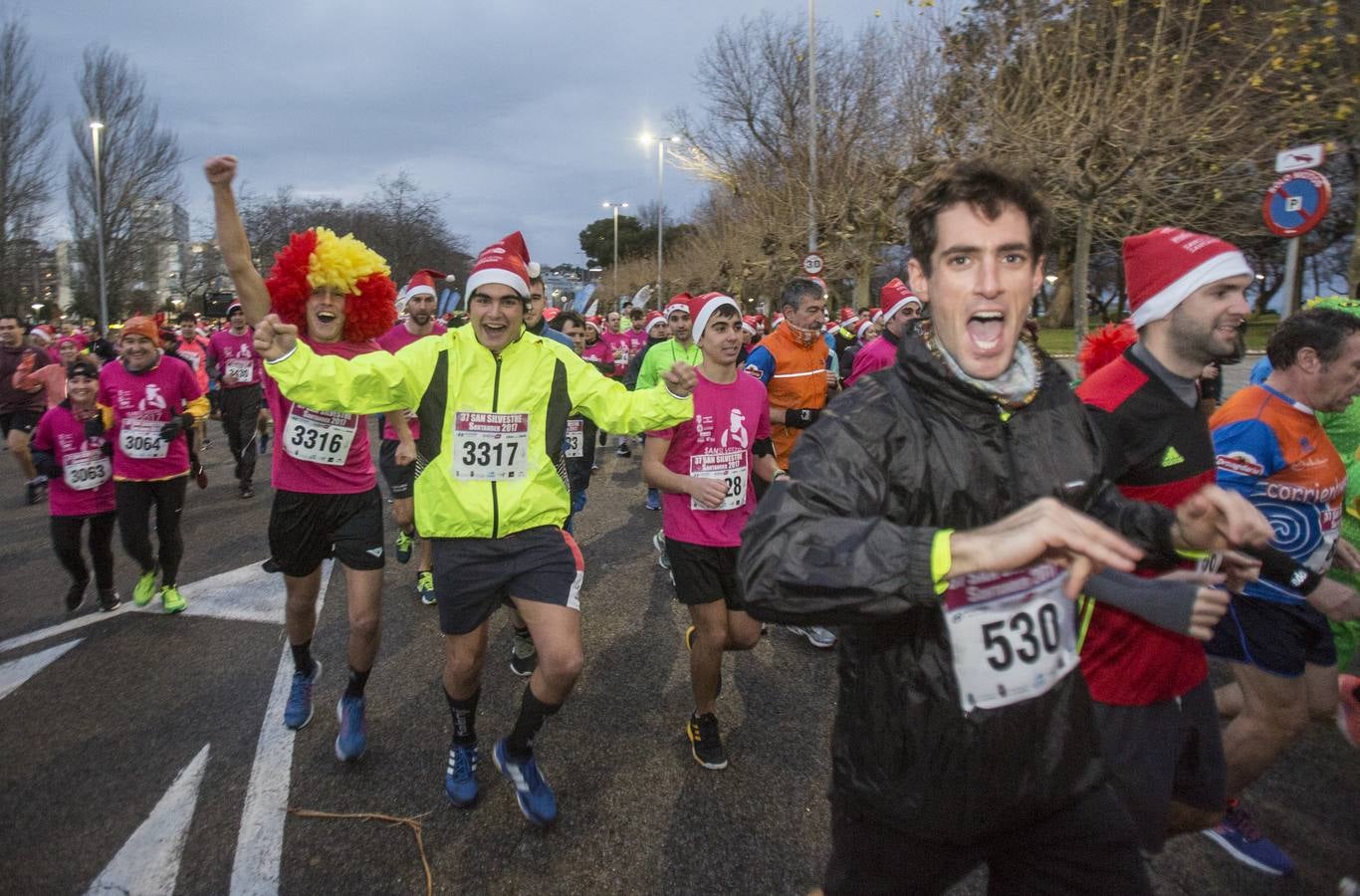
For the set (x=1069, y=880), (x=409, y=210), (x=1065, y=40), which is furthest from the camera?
(x=409, y=210)

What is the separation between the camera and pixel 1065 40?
1105 centimetres

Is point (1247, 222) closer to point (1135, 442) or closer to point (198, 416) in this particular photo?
point (1135, 442)

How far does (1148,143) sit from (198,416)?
36.4 ft

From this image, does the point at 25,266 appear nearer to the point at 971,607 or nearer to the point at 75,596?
the point at 75,596

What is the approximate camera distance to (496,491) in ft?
10.8

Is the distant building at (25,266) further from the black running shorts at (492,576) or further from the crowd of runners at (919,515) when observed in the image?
the black running shorts at (492,576)

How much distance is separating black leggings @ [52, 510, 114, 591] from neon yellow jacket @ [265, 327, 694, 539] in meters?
3.95

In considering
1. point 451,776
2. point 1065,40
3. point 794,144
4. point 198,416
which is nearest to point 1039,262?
point 451,776

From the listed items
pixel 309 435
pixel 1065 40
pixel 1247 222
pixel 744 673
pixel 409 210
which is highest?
pixel 409 210

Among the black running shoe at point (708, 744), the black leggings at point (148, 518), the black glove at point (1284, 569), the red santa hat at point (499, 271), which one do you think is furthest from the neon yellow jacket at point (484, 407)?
the black leggings at point (148, 518)

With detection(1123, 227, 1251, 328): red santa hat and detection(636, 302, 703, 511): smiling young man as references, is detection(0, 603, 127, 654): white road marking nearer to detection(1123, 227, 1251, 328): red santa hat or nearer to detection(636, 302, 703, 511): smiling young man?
detection(636, 302, 703, 511): smiling young man

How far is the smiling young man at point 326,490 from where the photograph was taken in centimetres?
389

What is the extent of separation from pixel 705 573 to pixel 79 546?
4966 mm

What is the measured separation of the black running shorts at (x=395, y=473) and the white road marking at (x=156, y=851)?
97.2 inches
